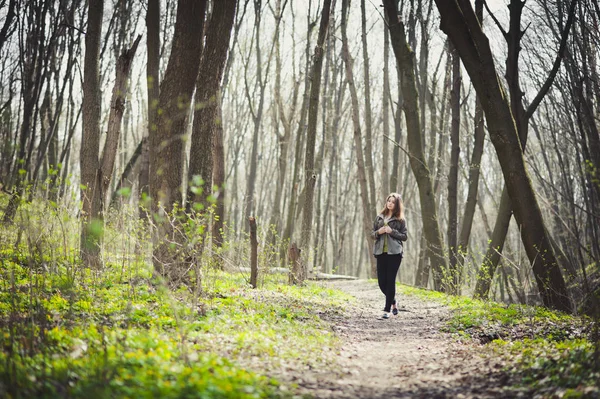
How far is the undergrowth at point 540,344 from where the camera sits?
11.3ft

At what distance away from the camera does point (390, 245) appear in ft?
25.3

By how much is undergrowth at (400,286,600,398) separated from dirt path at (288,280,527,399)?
0.65ft

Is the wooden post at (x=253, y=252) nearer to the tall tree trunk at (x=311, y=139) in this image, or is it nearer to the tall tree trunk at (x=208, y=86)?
the tall tree trunk at (x=208, y=86)

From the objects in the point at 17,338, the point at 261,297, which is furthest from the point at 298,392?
the point at 261,297

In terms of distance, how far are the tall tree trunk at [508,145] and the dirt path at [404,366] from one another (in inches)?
68.1

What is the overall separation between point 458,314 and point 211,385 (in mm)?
5263

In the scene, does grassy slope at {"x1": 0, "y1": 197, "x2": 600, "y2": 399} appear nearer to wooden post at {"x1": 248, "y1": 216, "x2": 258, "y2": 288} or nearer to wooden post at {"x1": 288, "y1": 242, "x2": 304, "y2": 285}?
wooden post at {"x1": 248, "y1": 216, "x2": 258, "y2": 288}

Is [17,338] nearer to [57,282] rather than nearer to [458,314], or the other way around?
[57,282]

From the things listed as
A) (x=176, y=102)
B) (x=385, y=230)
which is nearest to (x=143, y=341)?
(x=176, y=102)

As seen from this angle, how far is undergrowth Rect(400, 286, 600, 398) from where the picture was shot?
3.46 meters

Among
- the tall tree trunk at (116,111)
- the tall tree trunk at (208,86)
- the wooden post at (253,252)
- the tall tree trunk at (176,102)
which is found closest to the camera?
the tall tree trunk at (176,102)

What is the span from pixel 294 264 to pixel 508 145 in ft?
18.5

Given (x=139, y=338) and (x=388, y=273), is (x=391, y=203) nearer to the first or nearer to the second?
(x=388, y=273)

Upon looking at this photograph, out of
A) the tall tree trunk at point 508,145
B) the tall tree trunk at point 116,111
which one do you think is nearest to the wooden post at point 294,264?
the tall tree trunk at point 116,111
